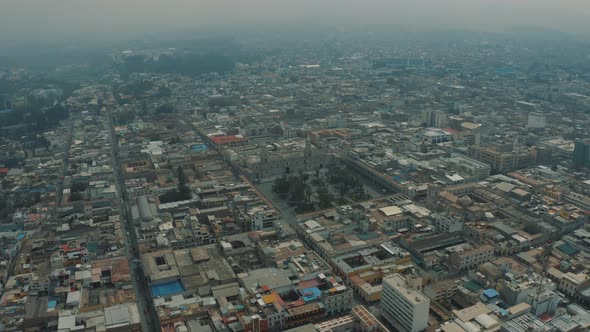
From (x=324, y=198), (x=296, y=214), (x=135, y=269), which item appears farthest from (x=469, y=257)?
(x=135, y=269)

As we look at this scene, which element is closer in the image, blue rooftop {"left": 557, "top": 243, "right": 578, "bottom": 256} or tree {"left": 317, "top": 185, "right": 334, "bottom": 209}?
blue rooftop {"left": 557, "top": 243, "right": 578, "bottom": 256}

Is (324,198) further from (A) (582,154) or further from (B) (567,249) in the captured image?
(A) (582,154)

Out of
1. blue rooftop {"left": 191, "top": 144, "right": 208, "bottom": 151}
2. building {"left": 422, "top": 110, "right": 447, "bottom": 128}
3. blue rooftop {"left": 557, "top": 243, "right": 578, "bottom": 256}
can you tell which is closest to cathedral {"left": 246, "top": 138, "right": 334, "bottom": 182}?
blue rooftop {"left": 191, "top": 144, "right": 208, "bottom": 151}

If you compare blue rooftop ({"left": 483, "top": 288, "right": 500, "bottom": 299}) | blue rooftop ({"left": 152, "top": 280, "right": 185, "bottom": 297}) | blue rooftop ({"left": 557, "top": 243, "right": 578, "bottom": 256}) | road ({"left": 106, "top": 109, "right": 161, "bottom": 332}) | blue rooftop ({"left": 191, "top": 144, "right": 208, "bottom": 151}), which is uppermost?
blue rooftop ({"left": 483, "top": 288, "right": 500, "bottom": 299})

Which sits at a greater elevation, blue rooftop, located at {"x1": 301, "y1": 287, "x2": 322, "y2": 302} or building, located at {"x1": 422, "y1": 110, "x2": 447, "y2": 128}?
blue rooftop, located at {"x1": 301, "y1": 287, "x2": 322, "y2": 302}

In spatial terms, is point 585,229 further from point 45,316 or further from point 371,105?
point 371,105

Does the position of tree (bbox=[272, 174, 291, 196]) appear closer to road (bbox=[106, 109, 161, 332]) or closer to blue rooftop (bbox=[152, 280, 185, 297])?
road (bbox=[106, 109, 161, 332])

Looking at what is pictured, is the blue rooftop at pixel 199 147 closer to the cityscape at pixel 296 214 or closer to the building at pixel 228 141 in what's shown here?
the cityscape at pixel 296 214
